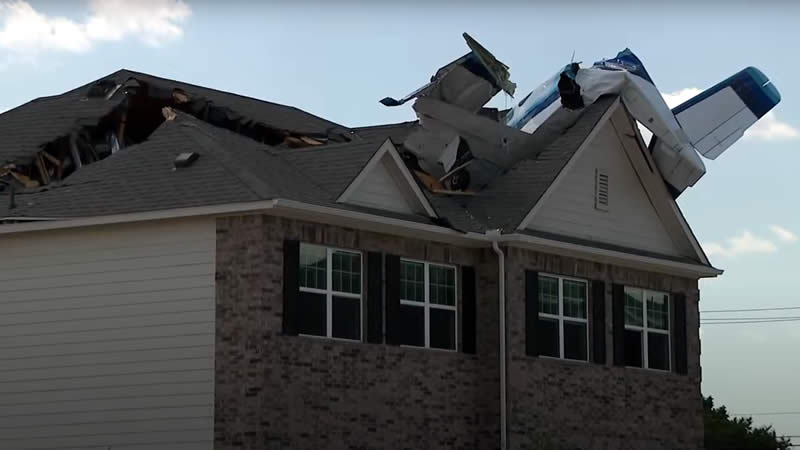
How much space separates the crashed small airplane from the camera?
30.2 m

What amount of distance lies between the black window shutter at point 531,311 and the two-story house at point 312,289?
1.4 inches

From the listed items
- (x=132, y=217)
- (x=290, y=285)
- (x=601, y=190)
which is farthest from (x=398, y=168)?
(x=601, y=190)

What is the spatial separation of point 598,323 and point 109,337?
29.5 ft

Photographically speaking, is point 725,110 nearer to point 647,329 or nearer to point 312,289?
point 647,329

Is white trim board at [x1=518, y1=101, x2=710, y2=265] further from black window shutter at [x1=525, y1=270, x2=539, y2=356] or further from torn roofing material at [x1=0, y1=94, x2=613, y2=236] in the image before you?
black window shutter at [x1=525, y1=270, x2=539, y2=356]

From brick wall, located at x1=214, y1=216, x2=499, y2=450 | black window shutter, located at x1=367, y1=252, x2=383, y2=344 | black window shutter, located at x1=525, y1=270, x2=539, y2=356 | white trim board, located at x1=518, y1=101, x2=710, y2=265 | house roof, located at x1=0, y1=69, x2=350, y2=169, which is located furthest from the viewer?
house roof, located at x1=0, y1=69, x2=350, y2=169

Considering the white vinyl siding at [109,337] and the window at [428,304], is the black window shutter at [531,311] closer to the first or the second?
the window at [428,304]

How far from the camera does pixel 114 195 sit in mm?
26641

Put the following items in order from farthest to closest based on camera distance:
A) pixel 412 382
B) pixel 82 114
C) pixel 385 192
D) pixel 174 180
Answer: pixel 82 114 < pixel 412 382 < pixel 385 192 < pixel 174 180

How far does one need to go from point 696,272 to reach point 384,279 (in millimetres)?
8103

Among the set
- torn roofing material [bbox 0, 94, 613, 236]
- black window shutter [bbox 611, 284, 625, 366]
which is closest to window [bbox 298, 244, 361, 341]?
torn roofing material [bbox 0, 94, 613, 236]

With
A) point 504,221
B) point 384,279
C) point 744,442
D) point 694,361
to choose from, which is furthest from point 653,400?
point 744,442

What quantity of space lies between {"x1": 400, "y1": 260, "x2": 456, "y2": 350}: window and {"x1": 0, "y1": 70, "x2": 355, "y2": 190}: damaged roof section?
4380 mm

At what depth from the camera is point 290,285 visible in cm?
2519
